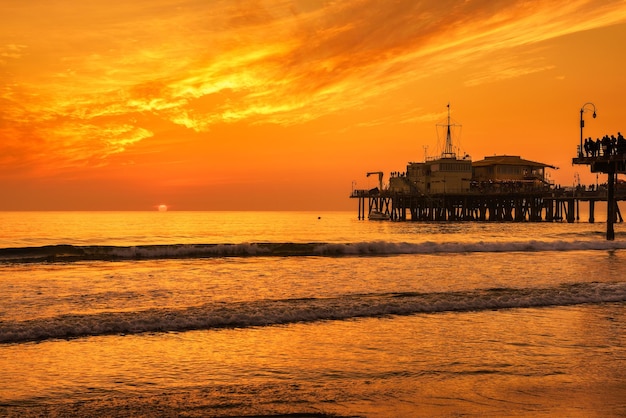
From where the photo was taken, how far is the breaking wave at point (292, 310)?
41.6 feet

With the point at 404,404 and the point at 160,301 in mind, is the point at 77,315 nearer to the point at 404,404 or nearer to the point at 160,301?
the point at 160,301

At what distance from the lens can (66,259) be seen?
3331cm

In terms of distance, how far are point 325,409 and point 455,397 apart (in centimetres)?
178

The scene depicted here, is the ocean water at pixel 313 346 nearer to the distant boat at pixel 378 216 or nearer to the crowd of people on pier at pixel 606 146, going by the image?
the crowd of people on pier at pixel 606 146

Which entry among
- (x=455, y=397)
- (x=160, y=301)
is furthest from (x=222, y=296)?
(x=455, y=397)

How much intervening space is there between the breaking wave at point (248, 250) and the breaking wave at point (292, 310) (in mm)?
20320

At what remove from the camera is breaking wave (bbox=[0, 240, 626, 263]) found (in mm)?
34969

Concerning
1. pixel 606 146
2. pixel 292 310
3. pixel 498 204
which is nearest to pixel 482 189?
pixel 498 204

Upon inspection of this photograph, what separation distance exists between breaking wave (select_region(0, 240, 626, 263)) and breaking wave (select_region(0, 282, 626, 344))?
20.3 metres

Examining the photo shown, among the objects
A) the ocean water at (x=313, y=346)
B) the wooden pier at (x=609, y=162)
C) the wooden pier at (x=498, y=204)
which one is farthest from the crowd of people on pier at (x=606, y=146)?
the wooden pier at (x=498, y=204)

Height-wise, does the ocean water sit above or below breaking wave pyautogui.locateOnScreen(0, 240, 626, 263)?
below

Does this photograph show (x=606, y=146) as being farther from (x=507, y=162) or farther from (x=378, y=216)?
(x=378, y=216)

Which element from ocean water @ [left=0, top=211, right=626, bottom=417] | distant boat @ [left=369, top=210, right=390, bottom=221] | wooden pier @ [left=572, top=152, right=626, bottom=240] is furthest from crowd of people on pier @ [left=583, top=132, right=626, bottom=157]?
distant boat @ [left=369, top=210, right=390, bottom=221]

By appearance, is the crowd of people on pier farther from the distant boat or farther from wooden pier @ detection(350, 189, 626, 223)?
the distant boat
